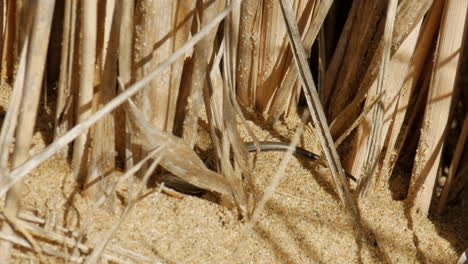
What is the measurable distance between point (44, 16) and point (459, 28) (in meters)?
0.94

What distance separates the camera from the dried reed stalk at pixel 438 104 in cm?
174

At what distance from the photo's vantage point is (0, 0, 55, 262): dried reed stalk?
4.46 feet

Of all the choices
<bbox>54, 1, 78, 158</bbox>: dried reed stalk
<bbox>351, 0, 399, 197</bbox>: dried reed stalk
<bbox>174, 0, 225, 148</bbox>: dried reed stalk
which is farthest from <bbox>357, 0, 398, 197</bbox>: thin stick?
<bbox>54, 1, 78, 158</bbox>: dried reed stalk

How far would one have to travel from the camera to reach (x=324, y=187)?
1.96 metres

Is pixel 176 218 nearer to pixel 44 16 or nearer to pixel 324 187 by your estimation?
pixel 324 187

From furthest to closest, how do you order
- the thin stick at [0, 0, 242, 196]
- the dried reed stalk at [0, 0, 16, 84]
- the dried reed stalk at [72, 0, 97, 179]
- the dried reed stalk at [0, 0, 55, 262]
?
1. the dried reed stalk at [0, 0, 16, 84]
2. the dried reed stalk at [72, 0, 97, 179]
3. the dried reed stalk at [0, 0, 55, 262]
4. the thin stick at [0, 0, 242, 196]

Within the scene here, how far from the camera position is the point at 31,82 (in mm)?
1380

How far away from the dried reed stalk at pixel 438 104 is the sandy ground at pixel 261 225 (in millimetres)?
78

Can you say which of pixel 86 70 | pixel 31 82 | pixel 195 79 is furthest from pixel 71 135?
pixel 195 79

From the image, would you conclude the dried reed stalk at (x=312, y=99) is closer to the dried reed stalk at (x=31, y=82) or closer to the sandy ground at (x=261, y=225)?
the sandy ground at (x=261, y=225)

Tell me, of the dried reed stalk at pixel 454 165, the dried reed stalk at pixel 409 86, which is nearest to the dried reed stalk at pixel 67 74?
the dried reed stalk at pixel 409 86

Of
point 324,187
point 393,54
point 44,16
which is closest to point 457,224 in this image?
point 324,187

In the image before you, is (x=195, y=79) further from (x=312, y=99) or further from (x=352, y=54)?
(x=352, y=54)

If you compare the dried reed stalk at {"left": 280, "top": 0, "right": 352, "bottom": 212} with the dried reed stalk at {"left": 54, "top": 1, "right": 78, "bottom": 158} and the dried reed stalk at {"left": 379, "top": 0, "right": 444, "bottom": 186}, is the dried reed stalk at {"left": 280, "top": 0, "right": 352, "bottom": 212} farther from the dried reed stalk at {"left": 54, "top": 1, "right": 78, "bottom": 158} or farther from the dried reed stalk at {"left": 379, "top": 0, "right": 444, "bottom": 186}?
the dried reed stalk at {"left": 54, "top": 1, "right": 78, "bottom": 158}
